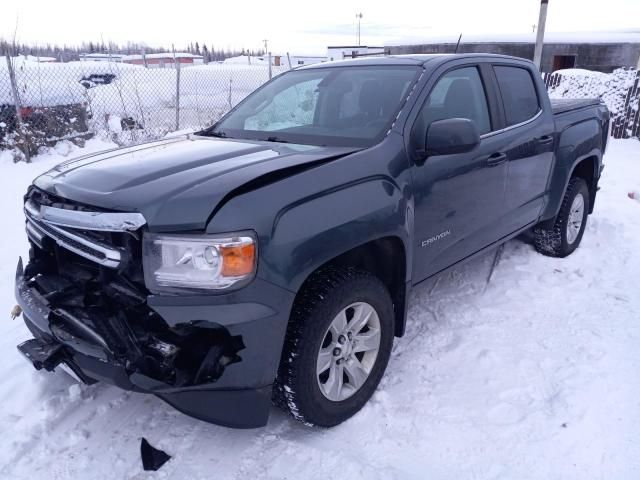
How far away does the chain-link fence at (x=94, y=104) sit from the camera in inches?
313

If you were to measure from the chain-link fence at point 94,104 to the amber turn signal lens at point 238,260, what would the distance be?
23.5ft

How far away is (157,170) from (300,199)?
2.40 feet

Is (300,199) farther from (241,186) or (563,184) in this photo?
(563,184)

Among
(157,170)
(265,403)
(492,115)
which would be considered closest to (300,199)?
(157,170)

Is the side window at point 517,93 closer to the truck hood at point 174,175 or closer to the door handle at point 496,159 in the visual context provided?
the door handle at point 496,159

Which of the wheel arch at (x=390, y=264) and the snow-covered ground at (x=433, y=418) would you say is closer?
the snow-covered ground at (x=433, y=418)

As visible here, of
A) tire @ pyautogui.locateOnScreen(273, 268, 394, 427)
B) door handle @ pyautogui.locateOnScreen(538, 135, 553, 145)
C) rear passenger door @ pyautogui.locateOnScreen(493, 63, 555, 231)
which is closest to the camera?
tire @ pyautogui.locateOnScreen(273, 268, 394, 427)

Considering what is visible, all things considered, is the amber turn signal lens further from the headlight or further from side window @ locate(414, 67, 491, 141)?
side window @ locate(414, 67, 491, 141)

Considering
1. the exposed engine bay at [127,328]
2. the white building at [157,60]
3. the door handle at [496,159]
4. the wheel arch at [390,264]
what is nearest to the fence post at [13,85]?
the white building at [157,60]

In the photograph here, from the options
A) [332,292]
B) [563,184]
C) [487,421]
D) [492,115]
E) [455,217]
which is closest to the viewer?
[332,292]

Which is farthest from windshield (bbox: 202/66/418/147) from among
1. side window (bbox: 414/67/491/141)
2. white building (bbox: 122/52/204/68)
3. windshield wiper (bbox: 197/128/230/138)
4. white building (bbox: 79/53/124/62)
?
white building (bbox: 79/53/124/62)

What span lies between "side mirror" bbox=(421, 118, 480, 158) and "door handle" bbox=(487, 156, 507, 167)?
70 cm

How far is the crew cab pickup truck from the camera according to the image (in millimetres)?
2059

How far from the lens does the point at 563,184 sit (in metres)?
4.52
